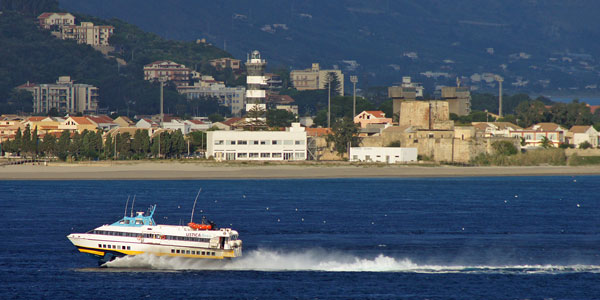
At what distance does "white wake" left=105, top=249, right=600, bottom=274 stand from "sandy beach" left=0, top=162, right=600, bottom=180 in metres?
67.6

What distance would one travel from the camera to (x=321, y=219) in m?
85.8

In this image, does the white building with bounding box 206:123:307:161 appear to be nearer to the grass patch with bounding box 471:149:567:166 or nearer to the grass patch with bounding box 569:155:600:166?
the grass patch with bounding box 471:149:567:166

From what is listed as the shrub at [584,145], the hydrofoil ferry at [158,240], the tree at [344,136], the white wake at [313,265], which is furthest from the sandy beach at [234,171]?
the hydrofoil ferry at [158,240]

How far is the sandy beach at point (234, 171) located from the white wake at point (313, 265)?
6759cm

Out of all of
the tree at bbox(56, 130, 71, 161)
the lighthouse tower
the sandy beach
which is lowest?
the sandy beach

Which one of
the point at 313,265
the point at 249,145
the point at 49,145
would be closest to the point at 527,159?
the point at 249,145

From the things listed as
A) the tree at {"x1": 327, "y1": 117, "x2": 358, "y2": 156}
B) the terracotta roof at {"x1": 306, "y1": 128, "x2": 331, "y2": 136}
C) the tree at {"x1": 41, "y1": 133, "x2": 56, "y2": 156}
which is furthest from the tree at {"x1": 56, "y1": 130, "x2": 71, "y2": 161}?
the tree at {"x1": 327, "y1": 117, "x2": 358, "y2": 156}

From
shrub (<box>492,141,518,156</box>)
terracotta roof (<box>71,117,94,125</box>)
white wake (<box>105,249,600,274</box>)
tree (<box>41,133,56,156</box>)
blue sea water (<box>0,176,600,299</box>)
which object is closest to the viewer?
blue sea water (<box>0,176,600,299</box>)

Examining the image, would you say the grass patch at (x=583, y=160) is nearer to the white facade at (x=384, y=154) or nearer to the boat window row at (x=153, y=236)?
the white facade at (x=384, y=154)

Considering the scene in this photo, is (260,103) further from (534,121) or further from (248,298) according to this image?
(248,298)

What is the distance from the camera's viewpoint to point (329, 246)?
68375mm

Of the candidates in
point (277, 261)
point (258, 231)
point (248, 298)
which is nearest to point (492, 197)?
point (258, 231)

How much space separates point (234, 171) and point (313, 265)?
7582cm

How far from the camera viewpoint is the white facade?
150 meters
